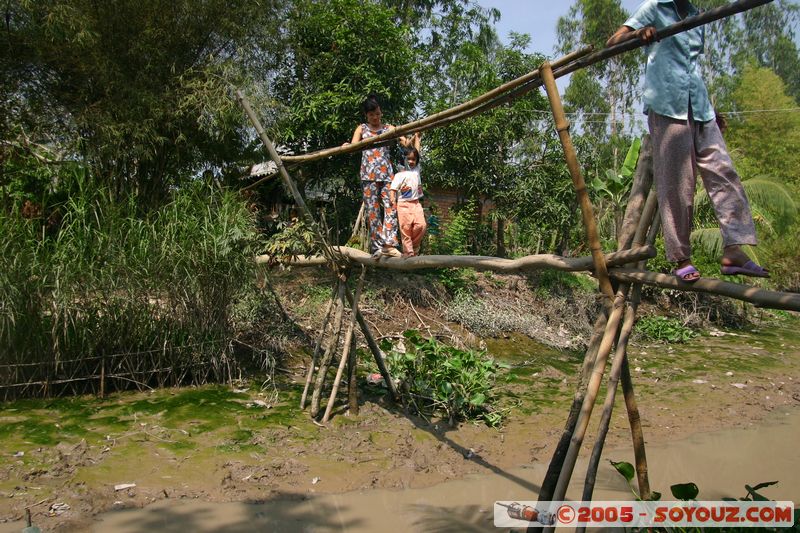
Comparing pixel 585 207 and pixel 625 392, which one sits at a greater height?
pixel 585 207

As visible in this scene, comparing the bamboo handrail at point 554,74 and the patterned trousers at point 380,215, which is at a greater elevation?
the bamboo handrail at point 554,74

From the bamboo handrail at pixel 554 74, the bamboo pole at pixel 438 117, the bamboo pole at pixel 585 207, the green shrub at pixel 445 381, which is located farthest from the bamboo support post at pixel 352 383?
the bamboo pole at pixel 585 207

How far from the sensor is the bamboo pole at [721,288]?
242 centimetres

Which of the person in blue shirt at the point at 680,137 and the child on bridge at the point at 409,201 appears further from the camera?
the child on bridge at the point at 409,201

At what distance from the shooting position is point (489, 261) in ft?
12.7

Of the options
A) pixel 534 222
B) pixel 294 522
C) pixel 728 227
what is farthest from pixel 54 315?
pixel 534 222

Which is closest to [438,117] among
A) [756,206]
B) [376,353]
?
[376,353]

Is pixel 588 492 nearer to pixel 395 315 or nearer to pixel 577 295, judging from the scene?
pixel 395 315

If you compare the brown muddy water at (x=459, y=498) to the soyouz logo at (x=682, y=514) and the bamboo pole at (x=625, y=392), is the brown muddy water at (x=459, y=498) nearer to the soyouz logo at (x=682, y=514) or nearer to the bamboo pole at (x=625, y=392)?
the soyouz logo at (x=682, y=514)

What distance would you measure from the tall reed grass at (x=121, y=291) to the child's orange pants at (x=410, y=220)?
1.55 meters

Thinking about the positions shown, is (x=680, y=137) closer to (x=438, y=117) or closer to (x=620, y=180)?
(x=438, y=117)

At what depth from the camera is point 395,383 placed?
6035 millimetres

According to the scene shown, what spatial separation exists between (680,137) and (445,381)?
3424 mm

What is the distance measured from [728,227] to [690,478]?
3185 mm
